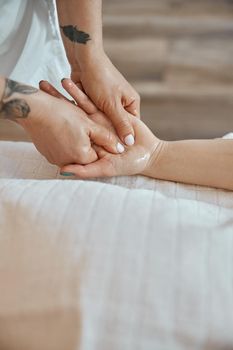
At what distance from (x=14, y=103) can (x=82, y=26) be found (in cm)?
33

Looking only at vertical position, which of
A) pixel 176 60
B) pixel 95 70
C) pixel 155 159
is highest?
pixel 95 70

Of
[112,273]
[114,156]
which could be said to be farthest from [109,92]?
[112,273]

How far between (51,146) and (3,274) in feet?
1.19

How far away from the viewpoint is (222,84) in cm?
209

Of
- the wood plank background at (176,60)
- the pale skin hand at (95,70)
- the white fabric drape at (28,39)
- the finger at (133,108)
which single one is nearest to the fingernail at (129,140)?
the pale skin hand at (95,70)

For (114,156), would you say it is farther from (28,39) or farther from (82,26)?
(28,39)

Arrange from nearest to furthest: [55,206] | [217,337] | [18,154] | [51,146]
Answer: [217,337] < [55,206] < [51,146] < [18,154]

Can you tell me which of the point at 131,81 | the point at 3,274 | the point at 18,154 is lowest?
the point at 131,81

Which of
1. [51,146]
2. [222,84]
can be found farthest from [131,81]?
[51,146]

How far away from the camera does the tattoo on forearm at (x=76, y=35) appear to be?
3.67 ft

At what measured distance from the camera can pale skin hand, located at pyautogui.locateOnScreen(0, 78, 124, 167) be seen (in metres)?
0.90

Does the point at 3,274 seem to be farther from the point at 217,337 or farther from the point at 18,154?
the point at 18,154

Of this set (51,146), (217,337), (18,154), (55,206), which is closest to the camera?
(217,337)

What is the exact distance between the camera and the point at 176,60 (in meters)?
2.28
